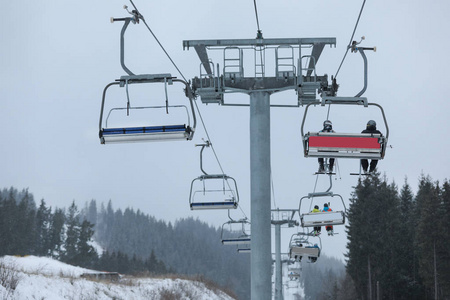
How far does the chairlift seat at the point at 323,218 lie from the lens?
17.7 meters

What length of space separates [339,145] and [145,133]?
2.97m

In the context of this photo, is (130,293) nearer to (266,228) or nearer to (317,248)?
(317,248)

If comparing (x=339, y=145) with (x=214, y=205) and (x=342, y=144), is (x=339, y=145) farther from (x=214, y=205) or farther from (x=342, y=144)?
(x=214, y=205)

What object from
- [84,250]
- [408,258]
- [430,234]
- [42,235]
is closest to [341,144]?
[430,234]

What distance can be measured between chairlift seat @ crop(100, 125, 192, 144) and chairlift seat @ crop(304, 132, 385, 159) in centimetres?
197

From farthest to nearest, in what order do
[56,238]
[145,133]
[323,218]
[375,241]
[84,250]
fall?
[56,238] < [84,250] < [375,241] < [323,218] < [145,133]

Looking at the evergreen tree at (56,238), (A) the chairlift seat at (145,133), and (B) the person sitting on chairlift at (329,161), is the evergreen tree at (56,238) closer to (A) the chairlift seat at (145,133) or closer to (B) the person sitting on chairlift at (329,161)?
(B) the person sitting on chairlift at (329,161)

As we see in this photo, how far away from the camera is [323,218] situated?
17875mm

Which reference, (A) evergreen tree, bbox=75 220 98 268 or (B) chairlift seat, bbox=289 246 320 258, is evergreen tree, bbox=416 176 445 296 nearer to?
(B) chairlift seat, bbox=289 246 320 258

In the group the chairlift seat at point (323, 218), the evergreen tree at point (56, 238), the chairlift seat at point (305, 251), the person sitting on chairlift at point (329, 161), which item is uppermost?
the evergreen tree at point (56, 238)

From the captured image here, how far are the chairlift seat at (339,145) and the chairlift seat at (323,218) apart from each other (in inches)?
334

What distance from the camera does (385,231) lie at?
221 feet

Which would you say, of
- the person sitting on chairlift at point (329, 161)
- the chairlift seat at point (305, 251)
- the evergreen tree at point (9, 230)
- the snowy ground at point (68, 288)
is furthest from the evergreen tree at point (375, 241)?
the evergreen tree at point (9, 230)

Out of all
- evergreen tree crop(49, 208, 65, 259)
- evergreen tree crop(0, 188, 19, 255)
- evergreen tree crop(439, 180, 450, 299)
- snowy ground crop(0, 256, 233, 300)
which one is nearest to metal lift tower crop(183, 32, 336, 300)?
snowy ground crop(0, 256, 233, 300)
